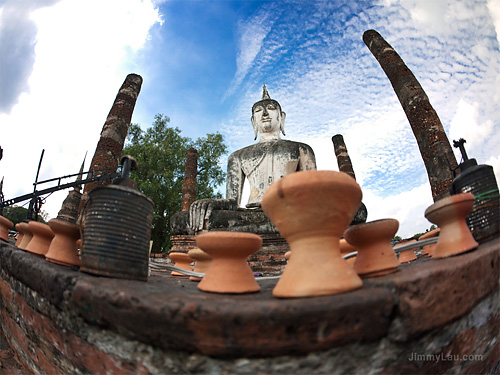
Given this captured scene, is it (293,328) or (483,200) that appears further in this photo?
(483,200)

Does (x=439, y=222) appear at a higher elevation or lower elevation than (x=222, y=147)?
lower

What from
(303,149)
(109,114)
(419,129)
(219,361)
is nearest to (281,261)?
(303,149)

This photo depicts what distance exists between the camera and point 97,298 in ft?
2.63

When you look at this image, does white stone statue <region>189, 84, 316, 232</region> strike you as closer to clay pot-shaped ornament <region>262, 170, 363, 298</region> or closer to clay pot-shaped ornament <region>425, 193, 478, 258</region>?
clay pot-shaped ornament <region>425, 193, 478, 258</region>

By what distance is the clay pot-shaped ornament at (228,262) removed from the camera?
1069 millimetres

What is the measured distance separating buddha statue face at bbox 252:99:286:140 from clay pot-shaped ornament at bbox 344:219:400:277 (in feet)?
13.2

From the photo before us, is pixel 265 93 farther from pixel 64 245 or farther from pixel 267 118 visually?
pixel 64 245

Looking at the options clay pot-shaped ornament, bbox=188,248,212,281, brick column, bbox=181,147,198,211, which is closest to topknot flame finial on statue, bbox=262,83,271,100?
clay pot-shaped ornament, bbox=188,248,212,281

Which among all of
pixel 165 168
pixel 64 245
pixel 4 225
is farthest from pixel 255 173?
pixel 165 168

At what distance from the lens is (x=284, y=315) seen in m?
0.64

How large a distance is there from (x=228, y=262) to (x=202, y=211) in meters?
2.50

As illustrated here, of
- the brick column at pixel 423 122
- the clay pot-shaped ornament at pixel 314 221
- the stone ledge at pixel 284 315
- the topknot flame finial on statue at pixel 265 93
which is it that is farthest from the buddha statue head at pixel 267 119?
the stone ledge at pixel 284 315

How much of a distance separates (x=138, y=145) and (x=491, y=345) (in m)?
15.0

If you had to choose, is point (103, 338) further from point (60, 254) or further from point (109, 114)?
point (109, 114)
